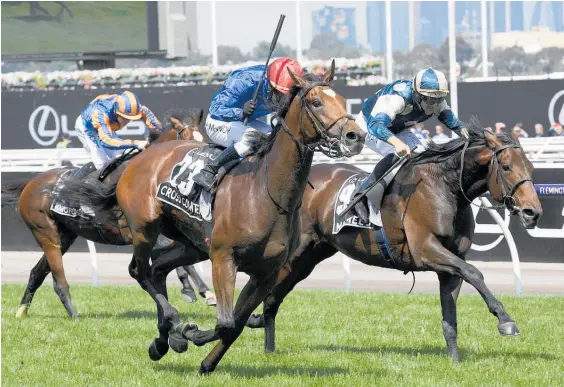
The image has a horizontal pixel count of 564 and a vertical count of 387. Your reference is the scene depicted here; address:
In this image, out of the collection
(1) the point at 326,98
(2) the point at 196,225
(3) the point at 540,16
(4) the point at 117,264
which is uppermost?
(3) the point at 540,16

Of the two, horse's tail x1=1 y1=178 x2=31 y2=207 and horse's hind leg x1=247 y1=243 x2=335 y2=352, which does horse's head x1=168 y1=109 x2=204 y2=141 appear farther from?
horse's tail x1=1 y1=178 x2=31 y2=207

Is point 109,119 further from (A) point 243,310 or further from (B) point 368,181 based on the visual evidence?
(A) point 243,310

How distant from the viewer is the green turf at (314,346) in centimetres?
643

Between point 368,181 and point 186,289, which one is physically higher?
point 368,181

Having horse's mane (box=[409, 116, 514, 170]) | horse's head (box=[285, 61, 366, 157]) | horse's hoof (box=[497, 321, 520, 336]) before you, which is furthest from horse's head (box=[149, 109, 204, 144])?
horse's hoof (box=[497, 321, 520, 336])

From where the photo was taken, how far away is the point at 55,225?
9789 mm

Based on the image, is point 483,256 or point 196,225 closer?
point 196,225

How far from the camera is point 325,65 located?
22.3m

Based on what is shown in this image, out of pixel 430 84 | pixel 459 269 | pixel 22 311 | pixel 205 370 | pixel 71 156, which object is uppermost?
pixel 430 84

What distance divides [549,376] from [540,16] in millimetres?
17355

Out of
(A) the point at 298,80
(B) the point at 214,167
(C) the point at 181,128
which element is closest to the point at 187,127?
(C) the point at 181,128

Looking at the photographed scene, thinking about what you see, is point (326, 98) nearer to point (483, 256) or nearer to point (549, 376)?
point (549, 376)

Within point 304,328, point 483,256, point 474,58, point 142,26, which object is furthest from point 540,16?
point 304,328

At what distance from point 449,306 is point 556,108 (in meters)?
14.1
